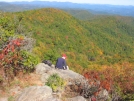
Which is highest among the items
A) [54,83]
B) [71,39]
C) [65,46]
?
[54,83]

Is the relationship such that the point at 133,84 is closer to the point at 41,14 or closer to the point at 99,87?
the point at 99,87

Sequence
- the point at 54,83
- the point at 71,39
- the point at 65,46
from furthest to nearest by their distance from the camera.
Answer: the point at 71,39 < the point at 65,46 < the point at 54,83

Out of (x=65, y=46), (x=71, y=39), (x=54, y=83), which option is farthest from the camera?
(x=71, y=39)

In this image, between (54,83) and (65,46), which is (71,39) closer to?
(65,46)

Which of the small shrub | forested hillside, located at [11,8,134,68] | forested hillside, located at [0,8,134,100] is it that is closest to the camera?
the small shrub

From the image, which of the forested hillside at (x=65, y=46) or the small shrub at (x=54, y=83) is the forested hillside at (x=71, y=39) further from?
the small shrub at (x=54, y=83)

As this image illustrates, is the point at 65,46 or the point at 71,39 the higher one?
the point at 71,39

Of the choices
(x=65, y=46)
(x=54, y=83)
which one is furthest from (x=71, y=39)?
(x=54, y=83)

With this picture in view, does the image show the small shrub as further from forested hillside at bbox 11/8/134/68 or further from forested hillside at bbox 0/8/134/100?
forested hillside at bbox 11/8/134/68

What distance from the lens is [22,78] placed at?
34.2 ft

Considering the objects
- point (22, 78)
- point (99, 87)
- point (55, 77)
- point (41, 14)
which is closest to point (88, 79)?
point (99, 87)

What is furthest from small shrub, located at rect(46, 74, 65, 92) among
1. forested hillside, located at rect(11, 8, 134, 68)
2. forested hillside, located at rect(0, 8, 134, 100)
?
forested hillside, located at rect(11, 8, 134, 68)

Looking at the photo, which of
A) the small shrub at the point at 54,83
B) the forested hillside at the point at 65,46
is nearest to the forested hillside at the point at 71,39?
the forested hillside at the point at 65,46

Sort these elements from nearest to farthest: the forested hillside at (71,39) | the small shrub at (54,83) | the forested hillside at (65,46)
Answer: the small shrub at (54,83) → the forested hillside at (65,46) → the forested hillside at (71,39)
